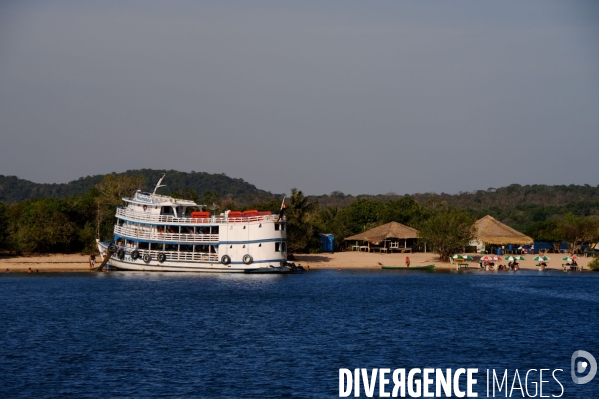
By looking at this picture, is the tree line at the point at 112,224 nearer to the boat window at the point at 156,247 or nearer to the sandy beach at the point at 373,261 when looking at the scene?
the sandy beach at the point at 373,261

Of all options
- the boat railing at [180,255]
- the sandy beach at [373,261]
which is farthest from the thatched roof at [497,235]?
the boat railing at [180,255]

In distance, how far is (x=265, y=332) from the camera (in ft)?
117

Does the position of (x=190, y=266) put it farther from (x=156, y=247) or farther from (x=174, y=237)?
(x=156, y=247)

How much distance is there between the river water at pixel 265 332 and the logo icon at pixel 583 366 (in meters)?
0.32

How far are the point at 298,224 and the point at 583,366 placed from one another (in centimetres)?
4597

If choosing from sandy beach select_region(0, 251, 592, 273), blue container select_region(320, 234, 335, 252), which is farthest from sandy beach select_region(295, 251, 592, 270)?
blue container select_region(320, 234, 335, 252)

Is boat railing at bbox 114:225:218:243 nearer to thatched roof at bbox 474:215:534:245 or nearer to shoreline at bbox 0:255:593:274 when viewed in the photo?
shoreline at bbox 0:255:593:274

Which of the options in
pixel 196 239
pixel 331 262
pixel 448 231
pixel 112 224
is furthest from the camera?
pixel 112 224

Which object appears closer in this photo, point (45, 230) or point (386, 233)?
point (45, 230)

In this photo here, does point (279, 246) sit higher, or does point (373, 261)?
point (279, 246)

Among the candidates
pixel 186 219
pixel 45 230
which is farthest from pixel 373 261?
pixel 45 230

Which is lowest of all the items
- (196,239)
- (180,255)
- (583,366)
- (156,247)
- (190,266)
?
(583,366)

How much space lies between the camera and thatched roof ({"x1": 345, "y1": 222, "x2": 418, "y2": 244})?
262 feet

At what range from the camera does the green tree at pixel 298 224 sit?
73000 millimetres
